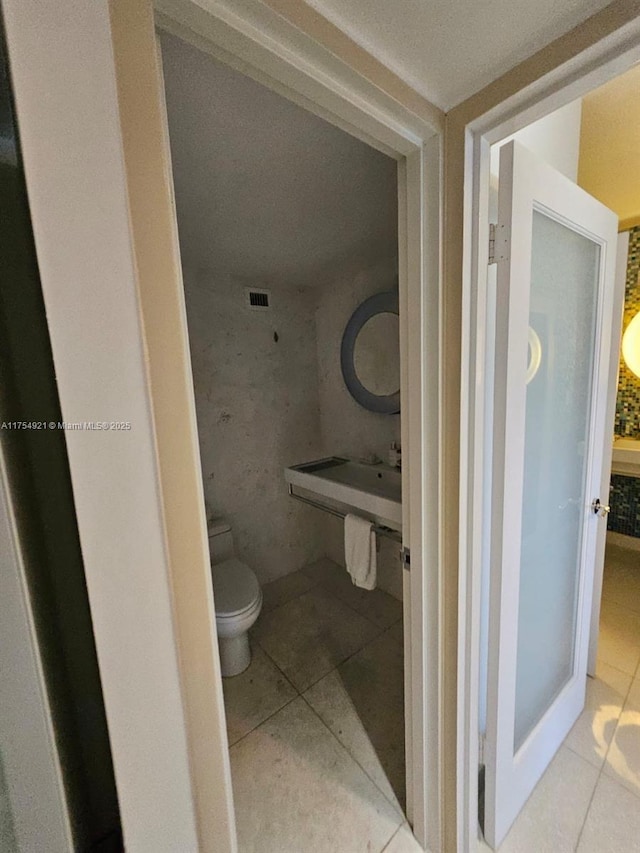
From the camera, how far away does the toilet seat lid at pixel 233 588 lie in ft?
5.35

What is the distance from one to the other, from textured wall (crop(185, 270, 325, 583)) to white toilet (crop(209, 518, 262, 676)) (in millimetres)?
417

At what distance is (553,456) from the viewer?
1158mm

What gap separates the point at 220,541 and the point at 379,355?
155cm

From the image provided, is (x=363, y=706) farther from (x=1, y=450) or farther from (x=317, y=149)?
(x=317, y=149)

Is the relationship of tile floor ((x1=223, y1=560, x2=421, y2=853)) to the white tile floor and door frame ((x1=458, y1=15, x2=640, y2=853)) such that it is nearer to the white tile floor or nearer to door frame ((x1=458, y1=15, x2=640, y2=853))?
the white tile floor

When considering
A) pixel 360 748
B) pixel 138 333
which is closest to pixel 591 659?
pixel 360 748

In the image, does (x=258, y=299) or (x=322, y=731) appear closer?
(x=322, y=731)

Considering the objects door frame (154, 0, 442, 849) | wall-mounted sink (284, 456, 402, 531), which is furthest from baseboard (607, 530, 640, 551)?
door frame (154, 0, 442, 849)

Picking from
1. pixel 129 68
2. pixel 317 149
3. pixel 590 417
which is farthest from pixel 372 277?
pixel 129 68

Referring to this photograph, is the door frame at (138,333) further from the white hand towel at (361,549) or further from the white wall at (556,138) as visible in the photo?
the white hand towel at (361,549)

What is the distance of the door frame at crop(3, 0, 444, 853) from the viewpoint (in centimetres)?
33

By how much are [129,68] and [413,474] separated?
937 mm

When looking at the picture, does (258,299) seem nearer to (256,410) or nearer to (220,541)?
(256,410)

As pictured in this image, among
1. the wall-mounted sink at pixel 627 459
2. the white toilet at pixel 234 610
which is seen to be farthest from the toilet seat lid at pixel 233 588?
the wall-mounted sink at pixel 627 459
